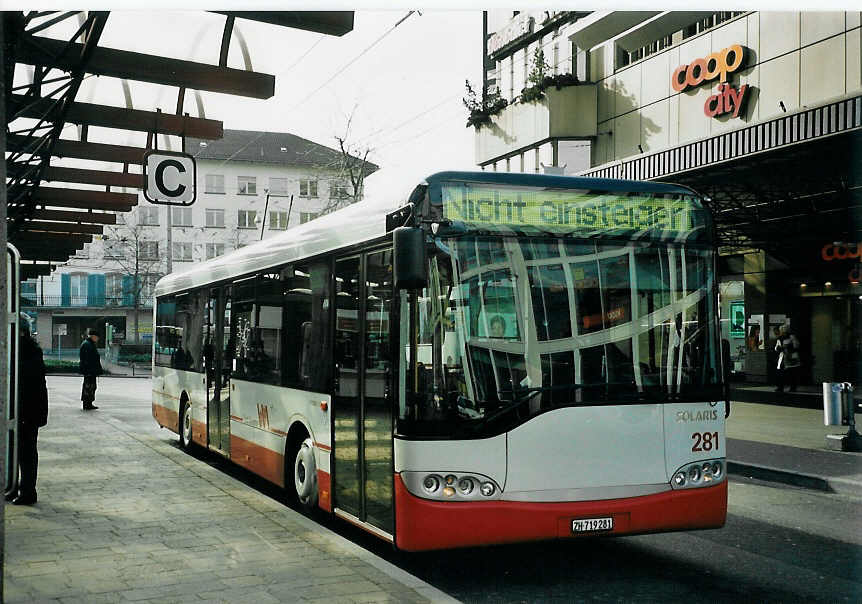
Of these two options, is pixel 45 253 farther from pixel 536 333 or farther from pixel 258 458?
pixel 536 333

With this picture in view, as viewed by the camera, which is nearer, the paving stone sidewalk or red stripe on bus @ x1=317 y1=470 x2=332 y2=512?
the paving stone sidewalk

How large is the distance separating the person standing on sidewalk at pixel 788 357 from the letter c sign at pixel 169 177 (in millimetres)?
17315

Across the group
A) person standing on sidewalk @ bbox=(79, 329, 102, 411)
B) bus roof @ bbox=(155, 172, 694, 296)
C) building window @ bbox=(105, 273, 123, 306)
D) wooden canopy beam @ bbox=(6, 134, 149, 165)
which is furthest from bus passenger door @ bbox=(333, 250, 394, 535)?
building window @ bbox=(105, 273, 123, 306)

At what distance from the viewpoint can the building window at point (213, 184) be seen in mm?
71750

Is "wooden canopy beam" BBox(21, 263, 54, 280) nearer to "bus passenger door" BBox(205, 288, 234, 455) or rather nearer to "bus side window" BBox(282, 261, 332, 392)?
"bus passenger door" BBox(205, 288, 234, 455)

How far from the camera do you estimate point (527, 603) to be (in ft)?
19.7

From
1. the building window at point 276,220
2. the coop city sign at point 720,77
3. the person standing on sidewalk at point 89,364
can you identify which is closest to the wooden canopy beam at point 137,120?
the person standing on sidewalk at point 89,364

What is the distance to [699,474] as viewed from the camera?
6734 millimetres

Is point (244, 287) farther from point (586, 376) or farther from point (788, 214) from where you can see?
point (788, 214)

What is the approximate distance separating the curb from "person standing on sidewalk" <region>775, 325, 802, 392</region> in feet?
40.2

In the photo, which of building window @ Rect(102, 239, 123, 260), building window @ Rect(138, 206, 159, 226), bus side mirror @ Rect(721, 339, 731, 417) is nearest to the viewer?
bus side mirror @ Rect(721, 339, 731, 417)

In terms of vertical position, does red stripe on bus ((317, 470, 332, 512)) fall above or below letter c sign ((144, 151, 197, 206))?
below

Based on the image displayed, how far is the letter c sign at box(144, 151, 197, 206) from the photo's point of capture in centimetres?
1048

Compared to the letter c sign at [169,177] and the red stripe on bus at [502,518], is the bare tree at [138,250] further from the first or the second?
the red stripe on bus at [502,518]
